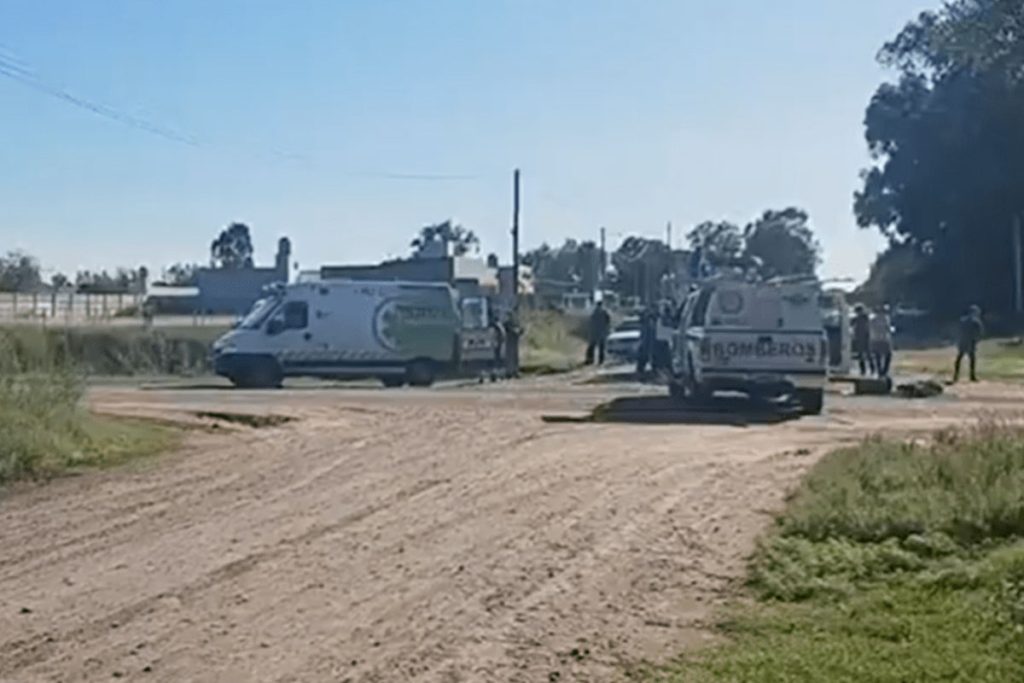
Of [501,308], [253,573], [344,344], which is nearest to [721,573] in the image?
[253,573]

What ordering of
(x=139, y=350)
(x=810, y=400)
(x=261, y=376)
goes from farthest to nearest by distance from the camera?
(x=139, y=350) → (x=261, y=376) → (x=810, y=400)

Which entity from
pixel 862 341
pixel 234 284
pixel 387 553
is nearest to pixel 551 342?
pixel 862 341

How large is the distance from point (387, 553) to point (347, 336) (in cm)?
2607

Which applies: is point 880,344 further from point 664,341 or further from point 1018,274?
point 1018,274

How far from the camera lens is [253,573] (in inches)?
448

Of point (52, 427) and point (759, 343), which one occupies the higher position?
point (759, 343)

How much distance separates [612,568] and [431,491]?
4.56 m

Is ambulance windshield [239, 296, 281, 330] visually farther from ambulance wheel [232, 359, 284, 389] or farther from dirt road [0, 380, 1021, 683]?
dirt road [0, 380, 1021, 683]

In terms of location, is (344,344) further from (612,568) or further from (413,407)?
(612,568)

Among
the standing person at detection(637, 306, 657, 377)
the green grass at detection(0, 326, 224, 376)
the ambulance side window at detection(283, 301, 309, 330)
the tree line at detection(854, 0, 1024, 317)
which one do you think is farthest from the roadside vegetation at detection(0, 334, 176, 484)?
the tree line at detection(854, 0, 1024, 317)

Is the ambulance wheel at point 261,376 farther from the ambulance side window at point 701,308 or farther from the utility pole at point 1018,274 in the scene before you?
the utility pole at point 1018,274

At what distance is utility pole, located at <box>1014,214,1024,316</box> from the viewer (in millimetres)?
74562

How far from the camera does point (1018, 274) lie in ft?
250

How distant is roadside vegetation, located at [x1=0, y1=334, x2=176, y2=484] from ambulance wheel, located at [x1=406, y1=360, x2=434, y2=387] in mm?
16034
